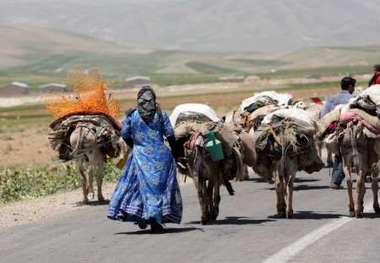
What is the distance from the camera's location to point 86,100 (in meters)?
19.3

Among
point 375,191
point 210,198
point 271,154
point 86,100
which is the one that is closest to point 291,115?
point 271,154

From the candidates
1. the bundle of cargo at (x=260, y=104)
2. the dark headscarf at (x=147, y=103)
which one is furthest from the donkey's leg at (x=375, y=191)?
the bundle of cargo at (x=260, y=104)

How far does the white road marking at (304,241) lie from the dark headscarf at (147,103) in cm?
251

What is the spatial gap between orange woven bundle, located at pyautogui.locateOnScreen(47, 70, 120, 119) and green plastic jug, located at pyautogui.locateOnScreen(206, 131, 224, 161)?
5.30 meters

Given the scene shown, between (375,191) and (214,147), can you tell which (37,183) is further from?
(375,191)

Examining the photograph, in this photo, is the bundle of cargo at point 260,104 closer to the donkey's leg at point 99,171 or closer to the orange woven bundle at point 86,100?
the orange woven bundle at point 86,100

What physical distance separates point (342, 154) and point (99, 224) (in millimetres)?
3574

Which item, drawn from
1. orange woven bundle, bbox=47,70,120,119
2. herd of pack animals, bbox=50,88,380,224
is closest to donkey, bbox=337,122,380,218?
herd of pack animals, bbox=50,88,380,224

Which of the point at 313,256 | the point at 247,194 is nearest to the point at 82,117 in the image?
the point at 247,194

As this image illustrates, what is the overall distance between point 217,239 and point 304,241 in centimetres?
109

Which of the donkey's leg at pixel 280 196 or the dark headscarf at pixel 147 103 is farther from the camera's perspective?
the donkey's leg at pixel 280 196

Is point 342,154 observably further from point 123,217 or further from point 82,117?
point 82,117

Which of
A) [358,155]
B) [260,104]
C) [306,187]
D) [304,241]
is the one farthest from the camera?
[306,187]

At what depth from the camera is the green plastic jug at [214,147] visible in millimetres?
14281
